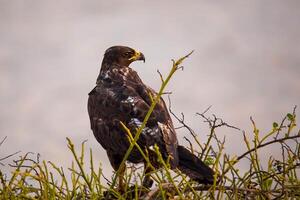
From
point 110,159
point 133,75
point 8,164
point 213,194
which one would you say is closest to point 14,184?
point 8,164

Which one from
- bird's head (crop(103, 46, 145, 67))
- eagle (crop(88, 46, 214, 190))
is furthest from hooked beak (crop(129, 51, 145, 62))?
eagle (crop(88, 46, 214, 190))

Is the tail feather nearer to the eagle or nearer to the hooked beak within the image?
the eagle

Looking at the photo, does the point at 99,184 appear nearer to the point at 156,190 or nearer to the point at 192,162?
the point at 156,190

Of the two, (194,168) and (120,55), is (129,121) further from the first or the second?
(120,55)

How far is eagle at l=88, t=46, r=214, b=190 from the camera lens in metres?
→ 5.34

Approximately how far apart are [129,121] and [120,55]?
201cm

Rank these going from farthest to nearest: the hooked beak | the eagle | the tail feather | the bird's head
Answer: the hooked beak → the bird's head → the eagle → the tail feather

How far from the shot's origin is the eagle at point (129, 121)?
17.5 feet

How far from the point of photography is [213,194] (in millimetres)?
3570

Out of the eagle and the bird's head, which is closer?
the eagle

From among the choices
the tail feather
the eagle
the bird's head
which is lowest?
the tail feather

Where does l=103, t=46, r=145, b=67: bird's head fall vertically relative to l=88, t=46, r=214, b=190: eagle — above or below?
above

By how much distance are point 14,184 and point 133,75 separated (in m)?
3.98

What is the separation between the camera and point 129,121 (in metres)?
6.05
